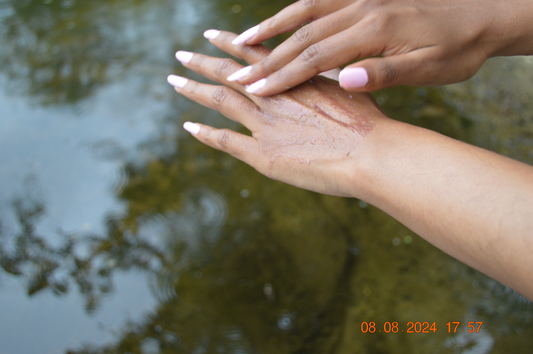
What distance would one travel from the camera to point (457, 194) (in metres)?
1.04

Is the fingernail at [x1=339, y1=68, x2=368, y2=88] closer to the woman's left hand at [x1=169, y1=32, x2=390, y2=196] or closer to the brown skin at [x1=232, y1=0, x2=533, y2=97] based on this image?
the brown skin at [x1=232, y1=0, x2=533, y2=97]

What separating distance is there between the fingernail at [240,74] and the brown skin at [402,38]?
3.1 inches

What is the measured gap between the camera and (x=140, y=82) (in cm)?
257

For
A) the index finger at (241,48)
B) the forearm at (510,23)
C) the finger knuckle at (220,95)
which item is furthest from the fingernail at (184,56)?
the forearm at (510,23)

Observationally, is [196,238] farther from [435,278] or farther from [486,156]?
[486,156]

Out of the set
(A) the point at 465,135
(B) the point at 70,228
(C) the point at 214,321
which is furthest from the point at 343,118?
(B) the point at 70,228

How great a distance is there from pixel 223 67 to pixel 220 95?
0.14 m

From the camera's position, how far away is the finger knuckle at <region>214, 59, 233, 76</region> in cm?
154

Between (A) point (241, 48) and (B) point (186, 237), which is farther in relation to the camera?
(B) point (186, 237)

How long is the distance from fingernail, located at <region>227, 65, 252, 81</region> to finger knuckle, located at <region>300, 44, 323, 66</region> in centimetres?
24
